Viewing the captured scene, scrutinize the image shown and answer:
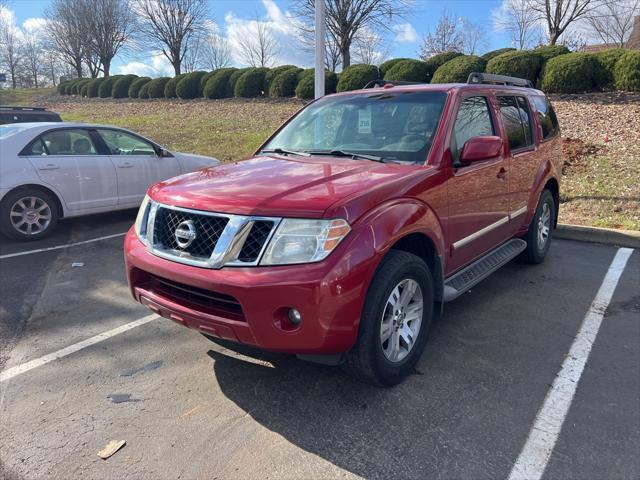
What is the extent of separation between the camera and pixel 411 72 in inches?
631

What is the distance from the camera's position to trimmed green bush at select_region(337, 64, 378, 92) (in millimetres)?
16922

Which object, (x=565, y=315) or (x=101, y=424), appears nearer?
(x=101, y=424)

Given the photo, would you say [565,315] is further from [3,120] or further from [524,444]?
[3,120]

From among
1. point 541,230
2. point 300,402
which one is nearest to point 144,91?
point 541,230

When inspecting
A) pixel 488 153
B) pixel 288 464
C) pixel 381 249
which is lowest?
pixel 288 464

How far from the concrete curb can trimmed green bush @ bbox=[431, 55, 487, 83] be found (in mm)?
8943

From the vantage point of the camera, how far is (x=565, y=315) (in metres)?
4.25

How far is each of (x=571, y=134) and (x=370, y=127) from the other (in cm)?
881

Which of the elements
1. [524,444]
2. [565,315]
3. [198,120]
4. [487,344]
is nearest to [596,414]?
[524,444]

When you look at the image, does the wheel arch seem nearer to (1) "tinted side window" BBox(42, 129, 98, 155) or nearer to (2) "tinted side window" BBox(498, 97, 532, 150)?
(1) "tinted side window" BBox(42, 129, 98, 155)

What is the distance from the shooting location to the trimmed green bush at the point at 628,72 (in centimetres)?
1269

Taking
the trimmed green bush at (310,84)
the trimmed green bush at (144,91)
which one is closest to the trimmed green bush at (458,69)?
the trimmed green bush at (310,84)

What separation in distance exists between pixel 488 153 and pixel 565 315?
5.51 ft

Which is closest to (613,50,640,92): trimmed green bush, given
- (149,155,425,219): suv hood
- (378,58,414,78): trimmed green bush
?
(378,58,414,78): trimmed green bush
